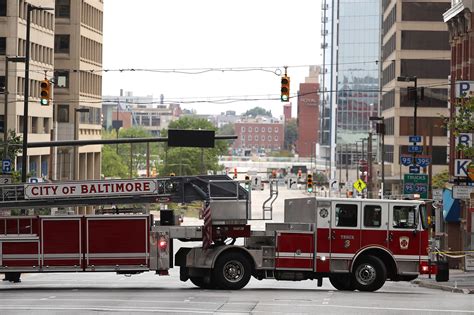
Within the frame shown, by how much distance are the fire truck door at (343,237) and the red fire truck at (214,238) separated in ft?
0.09

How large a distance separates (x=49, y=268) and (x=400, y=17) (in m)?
79.1

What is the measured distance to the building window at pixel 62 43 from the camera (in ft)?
357

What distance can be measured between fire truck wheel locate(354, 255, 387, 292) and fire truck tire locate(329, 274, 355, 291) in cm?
36

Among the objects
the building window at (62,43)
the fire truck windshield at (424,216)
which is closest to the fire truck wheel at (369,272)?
the fire truck windshield at (424,216)

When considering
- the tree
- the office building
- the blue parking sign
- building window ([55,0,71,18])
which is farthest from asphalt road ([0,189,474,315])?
the tree

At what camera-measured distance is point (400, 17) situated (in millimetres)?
112375

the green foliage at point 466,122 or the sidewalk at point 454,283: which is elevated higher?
the green foliage at point 466,122

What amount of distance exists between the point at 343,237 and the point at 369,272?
1.27 metres

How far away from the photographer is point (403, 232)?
3738cm

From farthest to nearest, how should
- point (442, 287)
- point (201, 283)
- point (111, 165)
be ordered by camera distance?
point (111, 165) < point (442, 287) < point (201, 283)

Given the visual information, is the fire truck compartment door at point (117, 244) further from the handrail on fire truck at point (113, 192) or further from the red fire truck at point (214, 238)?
the handrail on fire truck at point (113, 192)

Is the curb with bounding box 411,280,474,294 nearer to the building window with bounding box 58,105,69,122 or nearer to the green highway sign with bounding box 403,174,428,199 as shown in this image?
the green highway sign with bounding box 403,174,428,199

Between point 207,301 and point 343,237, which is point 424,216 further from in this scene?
point 207,301

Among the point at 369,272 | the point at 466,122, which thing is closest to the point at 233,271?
the point at 369,272
